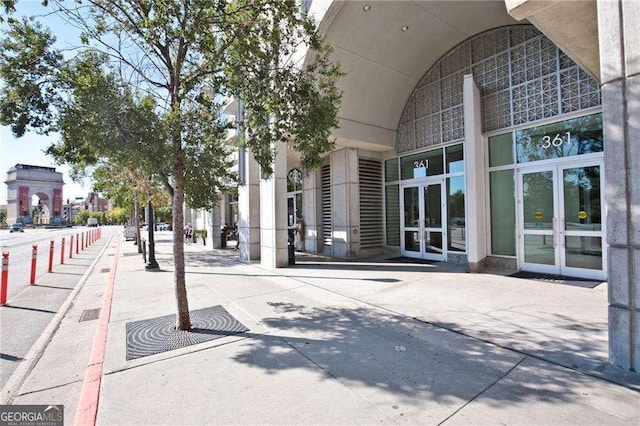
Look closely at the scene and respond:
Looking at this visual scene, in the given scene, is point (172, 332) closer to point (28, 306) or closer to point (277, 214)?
point (28, 306)

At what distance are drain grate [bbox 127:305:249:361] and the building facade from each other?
469 cm

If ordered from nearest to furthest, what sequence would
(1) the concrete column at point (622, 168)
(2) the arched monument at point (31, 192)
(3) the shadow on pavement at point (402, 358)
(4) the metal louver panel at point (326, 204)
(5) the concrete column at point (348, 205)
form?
1. (3) the shadow on pavement at point (402, 358)
2. (1) the concrete column at point (622, 168)
3. (5) the concrete column at point (348, 205)
4. (4) the metal louver panel at point (326, 204)
5. (2) the arched monument at point (31, 192)

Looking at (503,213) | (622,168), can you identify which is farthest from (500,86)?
(622,168)

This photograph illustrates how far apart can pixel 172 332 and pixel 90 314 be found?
279cm

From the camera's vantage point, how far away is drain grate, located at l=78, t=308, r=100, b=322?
622 centimetres

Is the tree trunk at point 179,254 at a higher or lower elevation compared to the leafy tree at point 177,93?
lower

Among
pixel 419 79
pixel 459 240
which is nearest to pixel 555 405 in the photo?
pixel 459 240

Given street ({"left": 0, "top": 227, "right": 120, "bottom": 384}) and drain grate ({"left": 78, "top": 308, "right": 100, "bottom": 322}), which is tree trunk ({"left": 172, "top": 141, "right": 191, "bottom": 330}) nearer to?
street ({"left": 0, "top": 227, "right": 120, "bottom": 384})

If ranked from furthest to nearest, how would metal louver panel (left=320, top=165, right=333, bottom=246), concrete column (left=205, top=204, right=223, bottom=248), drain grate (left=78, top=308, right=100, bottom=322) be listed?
1. concrete column (left=205, top=204, right=223, bottom=248)
2. metal louver panel (left=320, top=165, right=333, bottom=246)
3. drain grate (left=78, top=308, right=100, bottom=322)

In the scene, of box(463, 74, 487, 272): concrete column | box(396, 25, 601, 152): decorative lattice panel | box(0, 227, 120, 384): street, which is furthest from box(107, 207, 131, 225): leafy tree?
box(463, 74, 487, 272): concrete column

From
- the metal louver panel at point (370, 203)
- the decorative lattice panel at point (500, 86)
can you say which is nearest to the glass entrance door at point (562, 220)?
the decorative lattice panel at point (500, 86)

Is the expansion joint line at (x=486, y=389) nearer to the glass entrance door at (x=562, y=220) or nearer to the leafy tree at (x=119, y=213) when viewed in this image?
the glass entrance door at (x=562, y=220)

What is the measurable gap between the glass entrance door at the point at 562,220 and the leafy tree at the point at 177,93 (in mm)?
6223

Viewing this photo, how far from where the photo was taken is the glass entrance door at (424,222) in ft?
36.1
